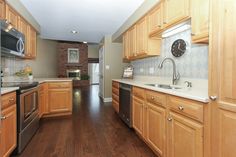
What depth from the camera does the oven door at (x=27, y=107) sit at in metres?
2.17

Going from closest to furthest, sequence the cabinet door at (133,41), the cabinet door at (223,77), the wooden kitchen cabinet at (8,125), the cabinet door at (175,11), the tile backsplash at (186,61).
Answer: the cabinet door at (223,77)
the wooden kitchen cabinet at (8,125)
the cabinet door at (175,11)
the tile backsplash at (186,61)
the cabinet door at (133,41)

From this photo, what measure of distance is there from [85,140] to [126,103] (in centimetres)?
100

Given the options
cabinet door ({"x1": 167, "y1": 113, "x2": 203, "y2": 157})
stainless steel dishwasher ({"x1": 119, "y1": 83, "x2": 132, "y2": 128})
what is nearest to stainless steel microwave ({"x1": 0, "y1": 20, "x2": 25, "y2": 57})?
stainless steel dishwasher ({"x1": 119, "y1": 83, "x2": 132, "y2": 128})

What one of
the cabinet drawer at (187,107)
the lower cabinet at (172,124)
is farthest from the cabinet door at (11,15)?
the cabinet drawer at (187,107)

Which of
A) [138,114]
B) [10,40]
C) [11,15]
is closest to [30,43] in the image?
[11,15]

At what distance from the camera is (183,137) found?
1.44 m

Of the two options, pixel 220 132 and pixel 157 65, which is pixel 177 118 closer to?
pixel 220 132

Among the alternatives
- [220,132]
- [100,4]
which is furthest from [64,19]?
[220,132]

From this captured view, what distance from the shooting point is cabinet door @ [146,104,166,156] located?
177cm

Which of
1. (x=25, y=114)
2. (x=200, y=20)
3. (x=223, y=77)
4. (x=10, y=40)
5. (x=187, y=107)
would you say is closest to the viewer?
(x=223, y=77)

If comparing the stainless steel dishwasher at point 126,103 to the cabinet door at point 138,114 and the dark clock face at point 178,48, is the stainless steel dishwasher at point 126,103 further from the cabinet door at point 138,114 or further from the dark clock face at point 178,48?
the dark clock face at point 178,48

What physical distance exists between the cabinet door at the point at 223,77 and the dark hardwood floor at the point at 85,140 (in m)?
1.13

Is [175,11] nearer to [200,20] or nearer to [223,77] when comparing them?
[200,20]

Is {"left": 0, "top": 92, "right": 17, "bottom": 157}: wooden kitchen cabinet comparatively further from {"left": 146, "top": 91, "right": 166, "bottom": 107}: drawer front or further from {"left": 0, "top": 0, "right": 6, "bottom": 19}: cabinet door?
{"left": 146, "top": 91, "right": 166, "bottom": 107}: drawer front
